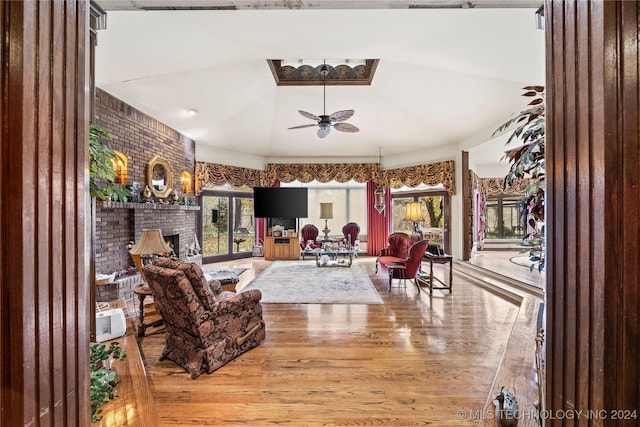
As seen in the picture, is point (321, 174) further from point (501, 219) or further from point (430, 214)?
point (501, 219)

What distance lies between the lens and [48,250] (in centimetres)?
58

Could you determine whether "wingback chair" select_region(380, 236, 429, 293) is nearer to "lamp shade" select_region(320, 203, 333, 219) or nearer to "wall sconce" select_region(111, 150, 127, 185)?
"lamp shade" select_region(320, 203, 333, 219)

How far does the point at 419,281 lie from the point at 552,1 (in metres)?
4.75

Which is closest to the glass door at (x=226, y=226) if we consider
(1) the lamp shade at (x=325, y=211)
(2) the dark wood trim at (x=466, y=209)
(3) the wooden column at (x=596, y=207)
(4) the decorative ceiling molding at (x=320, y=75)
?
(1) the lamp shade at (x=325, y=211)

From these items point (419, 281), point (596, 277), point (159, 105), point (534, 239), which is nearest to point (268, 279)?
point (419, 281)

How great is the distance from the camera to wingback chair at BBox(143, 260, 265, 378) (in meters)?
2.21

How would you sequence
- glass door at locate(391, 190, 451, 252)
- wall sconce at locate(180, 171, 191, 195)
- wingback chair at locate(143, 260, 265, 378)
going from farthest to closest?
1. glass door at locate(391, 190, 451, 252)
2. wall sconce at locate(180, 171, 191, 195)
3. wingback chair at locate(143, 260, 265, 378)

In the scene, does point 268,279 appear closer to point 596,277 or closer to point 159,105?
point 159,105

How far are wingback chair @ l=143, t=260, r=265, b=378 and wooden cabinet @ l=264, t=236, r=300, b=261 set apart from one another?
4888mm

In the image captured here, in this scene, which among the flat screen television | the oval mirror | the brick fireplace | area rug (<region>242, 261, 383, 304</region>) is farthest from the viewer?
the flat screen television

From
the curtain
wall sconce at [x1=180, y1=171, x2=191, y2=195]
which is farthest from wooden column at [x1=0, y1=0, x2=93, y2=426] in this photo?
the curtain

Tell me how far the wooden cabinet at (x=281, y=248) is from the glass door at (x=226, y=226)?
22.4 inches

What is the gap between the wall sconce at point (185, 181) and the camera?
589 cm

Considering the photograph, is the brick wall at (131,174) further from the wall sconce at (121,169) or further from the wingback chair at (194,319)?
the wingback chair at (194,319)
